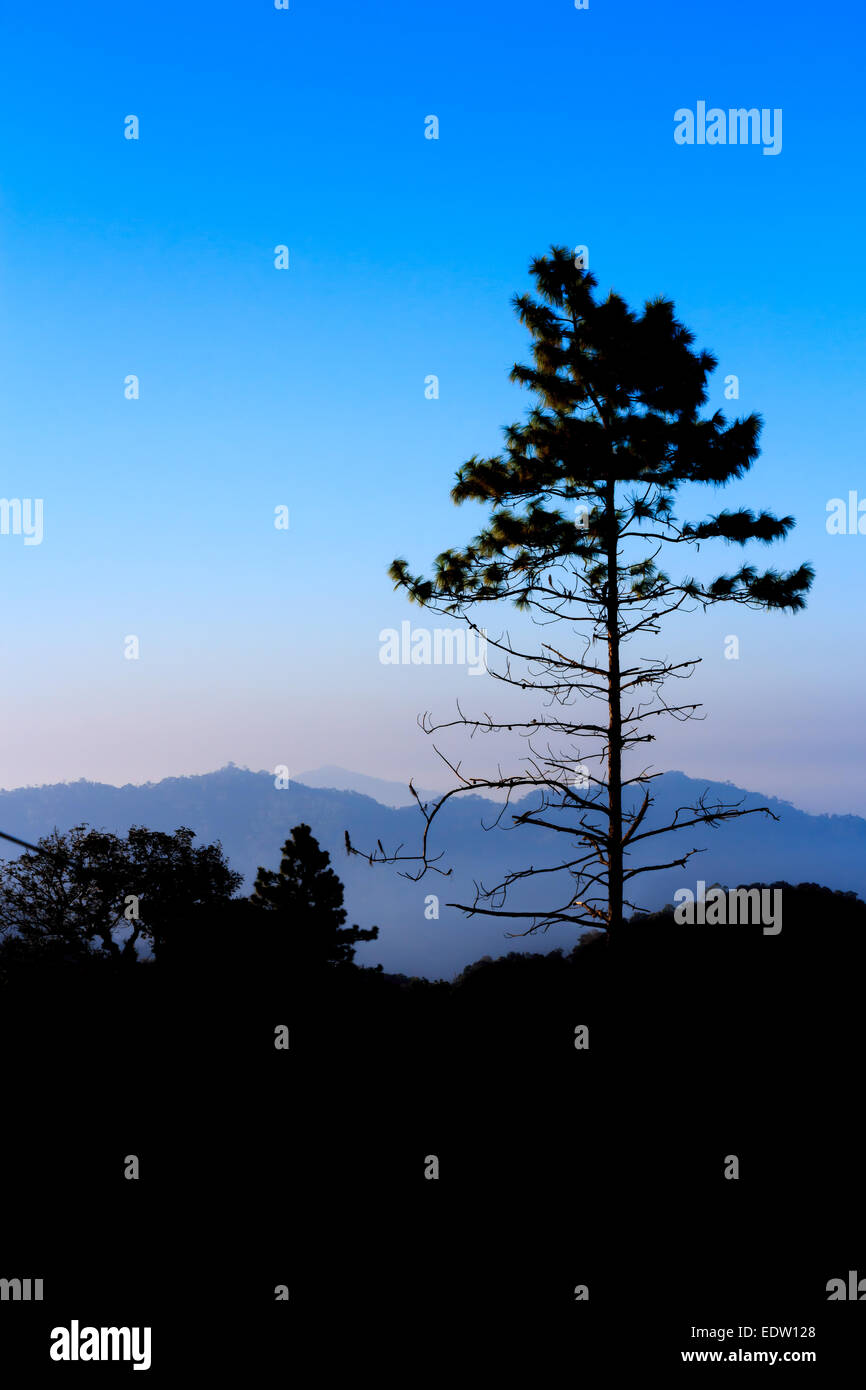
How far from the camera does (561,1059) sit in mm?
20250

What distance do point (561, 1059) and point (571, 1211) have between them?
649cm

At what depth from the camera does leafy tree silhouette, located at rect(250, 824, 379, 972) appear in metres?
39.8

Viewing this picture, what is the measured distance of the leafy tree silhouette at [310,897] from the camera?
39781 millimetres

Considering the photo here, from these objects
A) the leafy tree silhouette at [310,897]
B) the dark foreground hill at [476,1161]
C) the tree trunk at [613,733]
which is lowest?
the dark foreground hill at [476,1161]

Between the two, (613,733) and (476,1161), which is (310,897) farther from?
(613,733)

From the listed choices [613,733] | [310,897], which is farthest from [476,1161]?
[310,897]

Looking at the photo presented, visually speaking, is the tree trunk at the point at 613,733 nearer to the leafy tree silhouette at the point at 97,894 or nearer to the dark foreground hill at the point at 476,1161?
the dark foreground hill at the point at 476,1161

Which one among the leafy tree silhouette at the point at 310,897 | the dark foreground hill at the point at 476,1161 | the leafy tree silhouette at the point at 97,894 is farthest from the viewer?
the leafy tree silhouette at the point at 310,897

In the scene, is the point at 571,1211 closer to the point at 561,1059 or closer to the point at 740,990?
the point at 561,1059

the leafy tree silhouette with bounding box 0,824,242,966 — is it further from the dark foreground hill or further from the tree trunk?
the tree trunk

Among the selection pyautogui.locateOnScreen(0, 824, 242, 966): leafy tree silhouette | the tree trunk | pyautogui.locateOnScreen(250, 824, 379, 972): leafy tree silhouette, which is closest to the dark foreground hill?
the tree trunk

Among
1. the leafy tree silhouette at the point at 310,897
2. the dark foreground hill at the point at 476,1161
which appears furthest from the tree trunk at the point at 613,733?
the leafy tree silhouette at the point at 310,897
